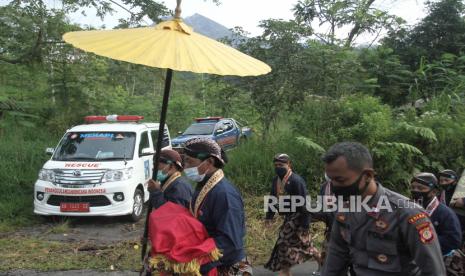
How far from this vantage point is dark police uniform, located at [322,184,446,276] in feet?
7.65

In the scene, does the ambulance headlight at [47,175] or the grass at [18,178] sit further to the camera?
the grass at [18,178]

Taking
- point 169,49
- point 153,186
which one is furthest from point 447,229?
point 169,49

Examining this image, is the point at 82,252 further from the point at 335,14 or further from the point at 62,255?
the point at 335,14

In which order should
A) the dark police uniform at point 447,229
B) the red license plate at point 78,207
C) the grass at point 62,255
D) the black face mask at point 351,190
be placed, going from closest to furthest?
the black face mask at point 351,190 → the dark police uniform at point 447,229 → the grass at point 62,255 → the red license plate at point 78,207

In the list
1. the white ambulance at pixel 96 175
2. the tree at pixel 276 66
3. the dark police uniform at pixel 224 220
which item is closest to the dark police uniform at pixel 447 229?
the dark police uniform at pixel 224 220

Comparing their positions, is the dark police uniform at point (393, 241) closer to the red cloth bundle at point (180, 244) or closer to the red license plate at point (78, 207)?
the red cloth bundle at point (180, 244)

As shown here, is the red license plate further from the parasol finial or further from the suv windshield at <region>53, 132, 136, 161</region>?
the parasol finial

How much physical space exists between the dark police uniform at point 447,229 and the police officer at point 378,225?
1.75 metres

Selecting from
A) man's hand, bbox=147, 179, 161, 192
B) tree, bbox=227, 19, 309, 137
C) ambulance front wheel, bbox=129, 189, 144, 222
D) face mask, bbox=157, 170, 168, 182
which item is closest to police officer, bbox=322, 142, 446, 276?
man's hand, bbox=147, 179, 161, 192

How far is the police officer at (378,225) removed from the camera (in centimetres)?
236

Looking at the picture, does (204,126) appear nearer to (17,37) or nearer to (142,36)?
(17,37)

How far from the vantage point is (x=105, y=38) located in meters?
3.39

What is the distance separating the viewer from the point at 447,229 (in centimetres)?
402

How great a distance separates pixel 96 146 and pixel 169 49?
6.50 m
